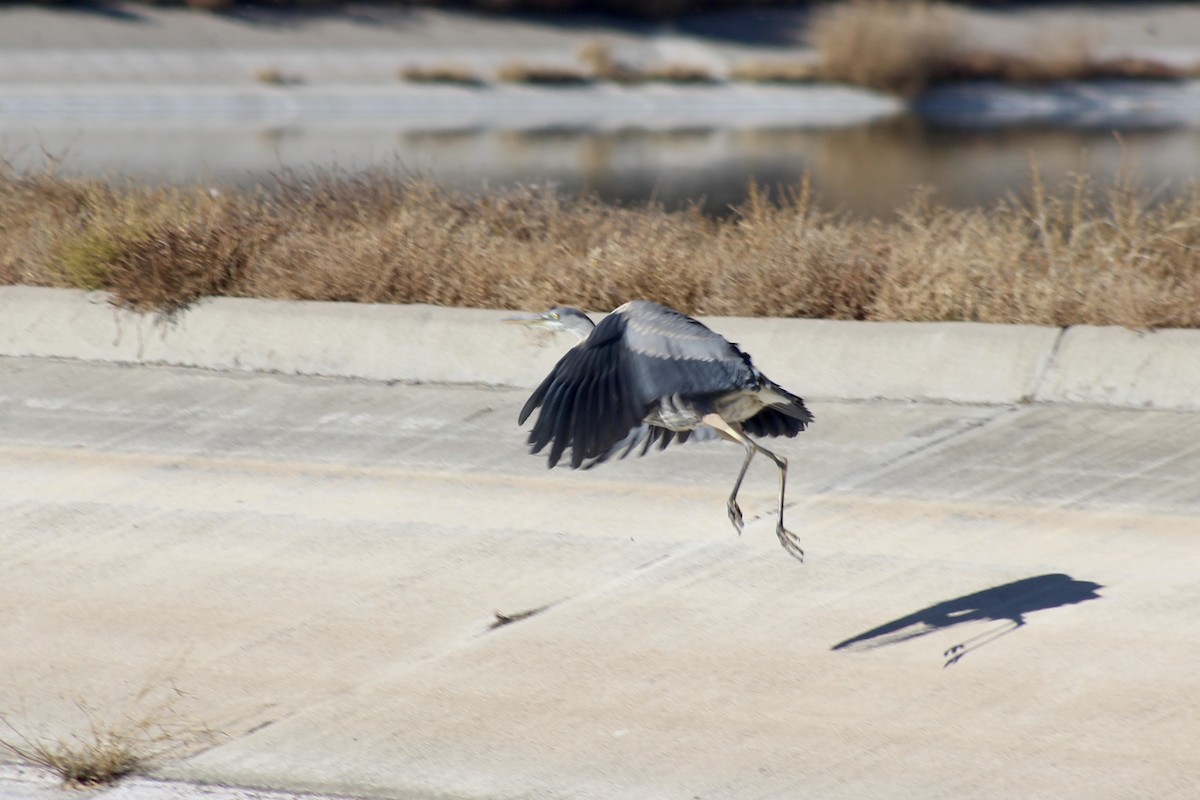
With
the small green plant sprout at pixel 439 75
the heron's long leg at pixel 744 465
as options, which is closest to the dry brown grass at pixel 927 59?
the small green plant sprout at pixel 439 75

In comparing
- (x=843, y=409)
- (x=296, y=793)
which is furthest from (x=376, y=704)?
(x=843, y=409)

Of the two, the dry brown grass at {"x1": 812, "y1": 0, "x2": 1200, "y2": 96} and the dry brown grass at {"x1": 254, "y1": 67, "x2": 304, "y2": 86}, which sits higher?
the dry brown grass at {"x1": 812, "y1": 0, "x2": 1200, "y2": 96}

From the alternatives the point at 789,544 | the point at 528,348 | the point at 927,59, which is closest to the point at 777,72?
the point at 927,59

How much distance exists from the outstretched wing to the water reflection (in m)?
12.8

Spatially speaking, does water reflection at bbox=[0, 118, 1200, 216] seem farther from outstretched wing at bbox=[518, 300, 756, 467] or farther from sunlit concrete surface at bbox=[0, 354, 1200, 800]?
outstretched wing at bbox=[518, 300, 756, 467]

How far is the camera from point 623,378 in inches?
206

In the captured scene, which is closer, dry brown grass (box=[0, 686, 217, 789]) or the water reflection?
dry brown grass (box=[0, 686, 217, 789])

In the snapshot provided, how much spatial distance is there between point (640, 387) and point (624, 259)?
4552 millimetres

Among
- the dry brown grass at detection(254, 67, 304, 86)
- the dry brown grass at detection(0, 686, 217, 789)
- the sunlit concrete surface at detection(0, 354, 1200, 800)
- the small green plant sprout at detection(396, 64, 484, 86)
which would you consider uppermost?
the small green plant sprout at detection(396, 64, 484, 86)

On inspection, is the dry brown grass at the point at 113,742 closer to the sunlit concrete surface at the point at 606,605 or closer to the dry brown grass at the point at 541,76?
the sunlit concrete surface at the point at 606,605

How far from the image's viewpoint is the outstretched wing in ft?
16.7

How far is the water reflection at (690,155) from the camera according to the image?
2219 centimetres

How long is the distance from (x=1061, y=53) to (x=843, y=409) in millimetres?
32951

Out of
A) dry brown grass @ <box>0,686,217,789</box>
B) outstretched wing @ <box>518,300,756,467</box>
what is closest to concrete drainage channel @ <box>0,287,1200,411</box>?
outstretched wing @ <box>518,300,756,467</box>
